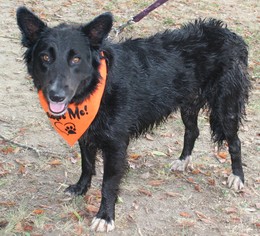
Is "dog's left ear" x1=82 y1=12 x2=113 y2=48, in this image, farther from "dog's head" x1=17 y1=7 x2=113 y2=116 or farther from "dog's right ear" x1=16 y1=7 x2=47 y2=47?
"dog's right ear" x1=16 y1=7 x2=47 y2=47

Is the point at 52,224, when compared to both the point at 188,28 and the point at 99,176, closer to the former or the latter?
the point at 99,176

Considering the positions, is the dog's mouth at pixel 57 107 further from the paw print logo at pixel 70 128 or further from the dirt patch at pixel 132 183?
the dirt patch at pixel 132 183

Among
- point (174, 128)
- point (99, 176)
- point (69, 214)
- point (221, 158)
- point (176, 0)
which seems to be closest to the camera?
point (69, 214)

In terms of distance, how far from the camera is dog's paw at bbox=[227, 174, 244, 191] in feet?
16.5

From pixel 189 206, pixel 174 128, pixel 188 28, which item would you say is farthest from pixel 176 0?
pixel 189 206

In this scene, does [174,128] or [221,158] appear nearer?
[221,158]

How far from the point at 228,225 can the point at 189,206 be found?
471 millimetres

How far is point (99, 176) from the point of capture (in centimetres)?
512

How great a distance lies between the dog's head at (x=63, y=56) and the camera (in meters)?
3.57

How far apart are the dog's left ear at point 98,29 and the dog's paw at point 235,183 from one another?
2363 millimetres

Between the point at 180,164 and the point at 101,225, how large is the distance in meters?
1.50

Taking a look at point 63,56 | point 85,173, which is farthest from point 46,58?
point 85,173

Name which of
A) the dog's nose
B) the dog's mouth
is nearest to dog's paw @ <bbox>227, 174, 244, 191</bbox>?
the dog's mouth

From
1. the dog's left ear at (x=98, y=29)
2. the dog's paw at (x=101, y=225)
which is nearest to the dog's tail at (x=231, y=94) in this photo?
the dog's left ear at (x=98, y=29)
